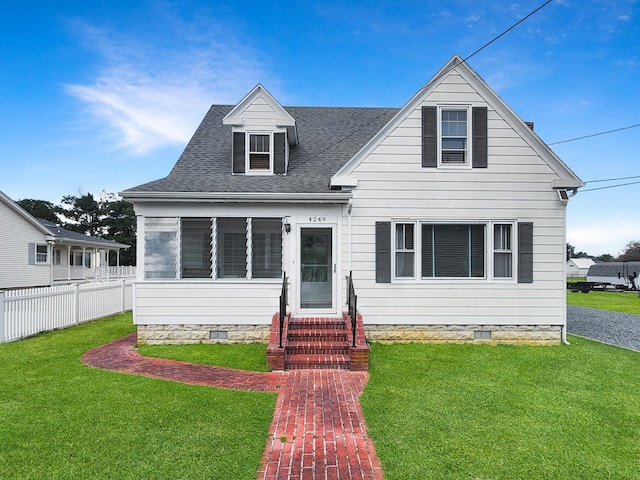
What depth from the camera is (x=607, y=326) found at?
40.1 feet

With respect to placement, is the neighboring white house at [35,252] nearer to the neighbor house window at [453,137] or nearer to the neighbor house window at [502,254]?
the neighbor house window at [453,137]

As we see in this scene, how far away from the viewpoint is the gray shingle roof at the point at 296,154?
8945 millimetres

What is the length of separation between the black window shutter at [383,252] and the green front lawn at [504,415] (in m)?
1.84

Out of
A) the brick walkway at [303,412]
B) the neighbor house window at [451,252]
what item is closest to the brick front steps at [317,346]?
the brick walkway at [303,412]

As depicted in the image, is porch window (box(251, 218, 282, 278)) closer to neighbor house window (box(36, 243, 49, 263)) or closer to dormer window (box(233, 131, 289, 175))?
dormer window (box(233, 131, 289, 175))

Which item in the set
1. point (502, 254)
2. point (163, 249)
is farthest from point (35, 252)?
point (502, 254)

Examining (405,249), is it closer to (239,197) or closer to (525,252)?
(525,252)

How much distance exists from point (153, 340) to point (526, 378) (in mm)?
8201

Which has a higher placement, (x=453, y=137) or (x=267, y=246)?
(x=453, y=137)

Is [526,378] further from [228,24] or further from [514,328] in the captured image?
[228,24]

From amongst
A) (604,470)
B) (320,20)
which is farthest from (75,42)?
(604,470)

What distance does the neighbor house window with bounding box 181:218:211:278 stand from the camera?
8.93 metres

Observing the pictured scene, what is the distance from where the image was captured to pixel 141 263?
8781mm

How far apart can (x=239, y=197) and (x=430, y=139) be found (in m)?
4.98
